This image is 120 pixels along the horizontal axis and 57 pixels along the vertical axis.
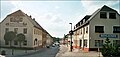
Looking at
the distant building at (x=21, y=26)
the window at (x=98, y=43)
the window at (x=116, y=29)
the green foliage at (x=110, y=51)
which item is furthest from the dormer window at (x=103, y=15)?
the distant building at (x=21, y=26)

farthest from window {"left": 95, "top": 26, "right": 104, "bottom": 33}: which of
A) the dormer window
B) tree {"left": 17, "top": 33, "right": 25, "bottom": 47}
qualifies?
tree {"left": 17, "top": 33, "right": 25, "bottom": 47}

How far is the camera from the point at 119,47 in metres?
29.9

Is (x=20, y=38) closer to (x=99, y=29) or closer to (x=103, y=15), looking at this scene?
(x=99, y=29)

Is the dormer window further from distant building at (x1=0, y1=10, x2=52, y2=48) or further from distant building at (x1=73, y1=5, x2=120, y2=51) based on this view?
distant building at (x1=0, y1=10, x2=52, y2=48)

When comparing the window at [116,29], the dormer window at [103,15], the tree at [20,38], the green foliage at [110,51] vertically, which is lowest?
the green foliage at [110,51]

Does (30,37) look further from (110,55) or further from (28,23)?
(110,55)

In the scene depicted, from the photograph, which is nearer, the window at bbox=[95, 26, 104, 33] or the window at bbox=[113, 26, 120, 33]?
the window at bbox=[95, 26, 104, 33]

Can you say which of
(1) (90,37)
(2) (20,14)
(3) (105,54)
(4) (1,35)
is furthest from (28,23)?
(3) (105,54)

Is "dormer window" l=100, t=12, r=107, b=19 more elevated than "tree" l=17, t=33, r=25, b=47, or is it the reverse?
"dormer window" l=100, t=12, r=107, b=19

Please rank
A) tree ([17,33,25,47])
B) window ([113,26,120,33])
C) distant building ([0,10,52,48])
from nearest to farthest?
window ([113,26,120,33])
tree ([17,33,25,47])
distant building ([0,10,52,48])

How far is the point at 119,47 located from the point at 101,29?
11.9 meters

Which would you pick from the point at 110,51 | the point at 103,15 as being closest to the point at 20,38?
the point at 103,15

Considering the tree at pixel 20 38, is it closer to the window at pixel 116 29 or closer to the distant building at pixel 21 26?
the distant building at pixel 21 26

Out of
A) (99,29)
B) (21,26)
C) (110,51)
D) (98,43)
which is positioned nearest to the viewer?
(110,51)
